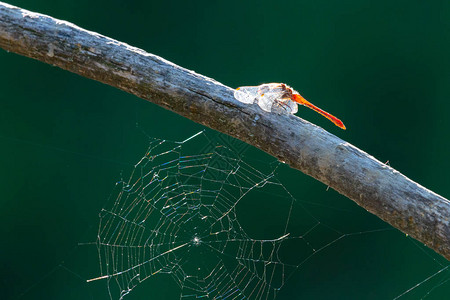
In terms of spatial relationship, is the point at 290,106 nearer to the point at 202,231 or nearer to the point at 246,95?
the point at 246,95

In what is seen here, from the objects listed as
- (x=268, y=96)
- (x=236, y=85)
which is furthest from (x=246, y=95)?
(x=236, y=85)

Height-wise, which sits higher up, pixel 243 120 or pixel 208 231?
pixel 243 120

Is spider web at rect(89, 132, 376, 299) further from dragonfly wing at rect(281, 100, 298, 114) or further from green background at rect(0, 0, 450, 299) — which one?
dragonfly wing at rect(281, 100, 298, 114)

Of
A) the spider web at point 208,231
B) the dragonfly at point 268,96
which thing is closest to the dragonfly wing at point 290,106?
the dragonfly at point 268,96

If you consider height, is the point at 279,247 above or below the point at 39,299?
above

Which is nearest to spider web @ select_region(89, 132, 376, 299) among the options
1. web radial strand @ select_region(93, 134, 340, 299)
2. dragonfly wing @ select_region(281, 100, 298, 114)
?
web radial strand @ select_region(93, 134, 340, 299)

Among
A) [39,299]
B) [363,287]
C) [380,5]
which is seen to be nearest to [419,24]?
[380,5]

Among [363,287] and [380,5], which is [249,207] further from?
[380,5]
